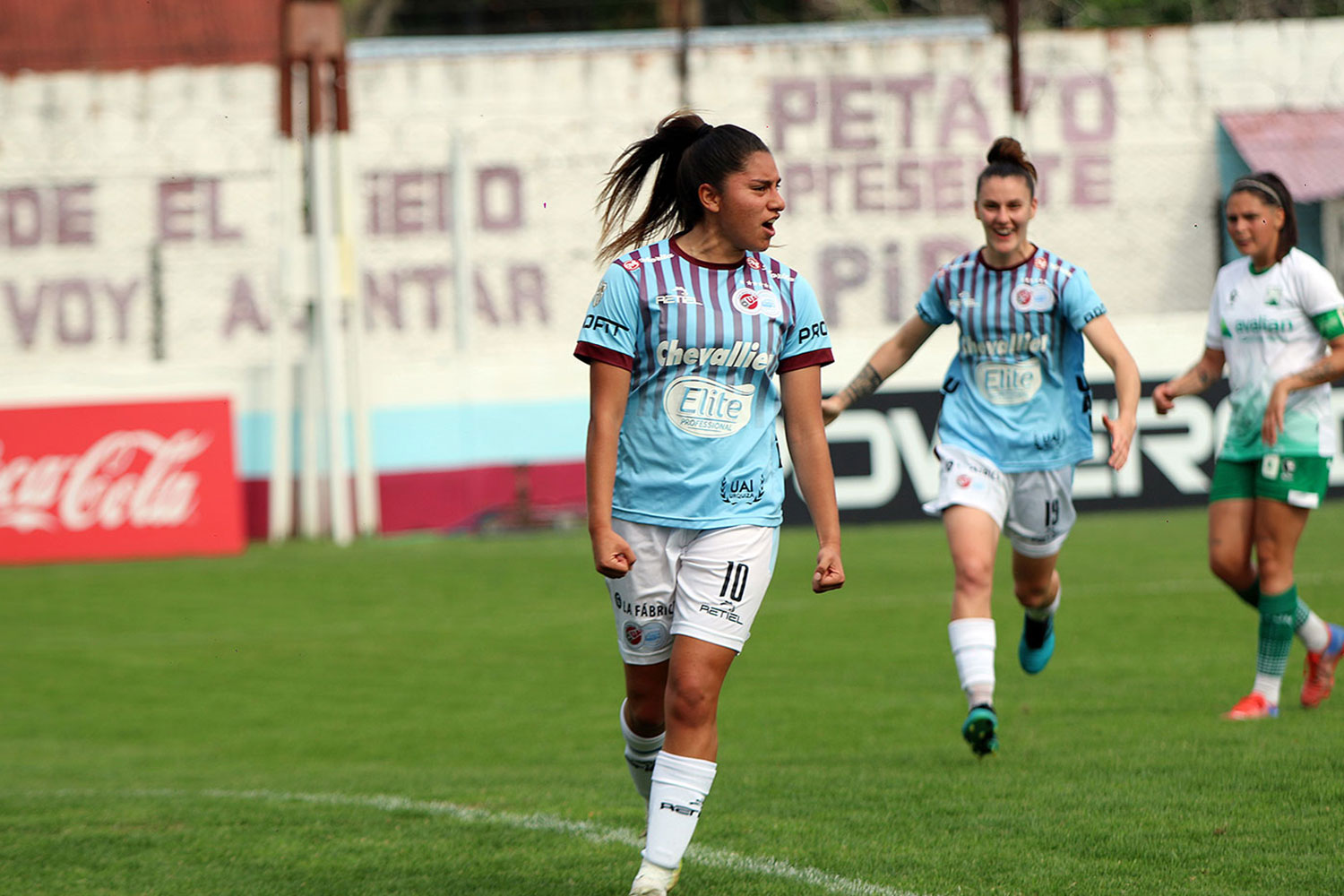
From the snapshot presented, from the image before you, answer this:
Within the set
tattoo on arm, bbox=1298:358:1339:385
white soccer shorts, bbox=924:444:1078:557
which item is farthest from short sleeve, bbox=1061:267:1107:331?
tattoo on arm, bbox=1298:358:1339:385

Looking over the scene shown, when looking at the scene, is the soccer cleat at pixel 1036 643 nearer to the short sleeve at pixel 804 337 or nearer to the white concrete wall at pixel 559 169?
the short sleeve at pixel 804 337

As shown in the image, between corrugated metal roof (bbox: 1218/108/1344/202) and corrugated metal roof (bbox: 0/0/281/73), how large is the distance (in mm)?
12608

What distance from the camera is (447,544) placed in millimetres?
16156

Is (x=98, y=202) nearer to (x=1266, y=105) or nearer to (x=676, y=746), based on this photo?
(x=1266, y=105)

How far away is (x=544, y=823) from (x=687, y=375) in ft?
6.16

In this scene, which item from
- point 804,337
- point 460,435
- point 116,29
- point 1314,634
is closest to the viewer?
point 804,337

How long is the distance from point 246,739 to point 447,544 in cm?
730

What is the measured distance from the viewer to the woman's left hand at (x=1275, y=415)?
700 cm

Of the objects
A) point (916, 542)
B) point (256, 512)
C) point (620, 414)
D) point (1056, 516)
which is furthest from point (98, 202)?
point (620, 414)

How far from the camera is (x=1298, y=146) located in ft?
70.5

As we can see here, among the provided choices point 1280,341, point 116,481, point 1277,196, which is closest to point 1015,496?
point 1280,341

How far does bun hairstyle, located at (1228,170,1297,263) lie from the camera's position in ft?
→ 23.4

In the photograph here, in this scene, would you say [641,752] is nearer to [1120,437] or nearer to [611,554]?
[611,554]

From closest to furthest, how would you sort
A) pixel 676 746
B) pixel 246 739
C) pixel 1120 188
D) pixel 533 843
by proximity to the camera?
pixel 676 746
pixel 533 843
pixel 246 739
pixel 1120 188
